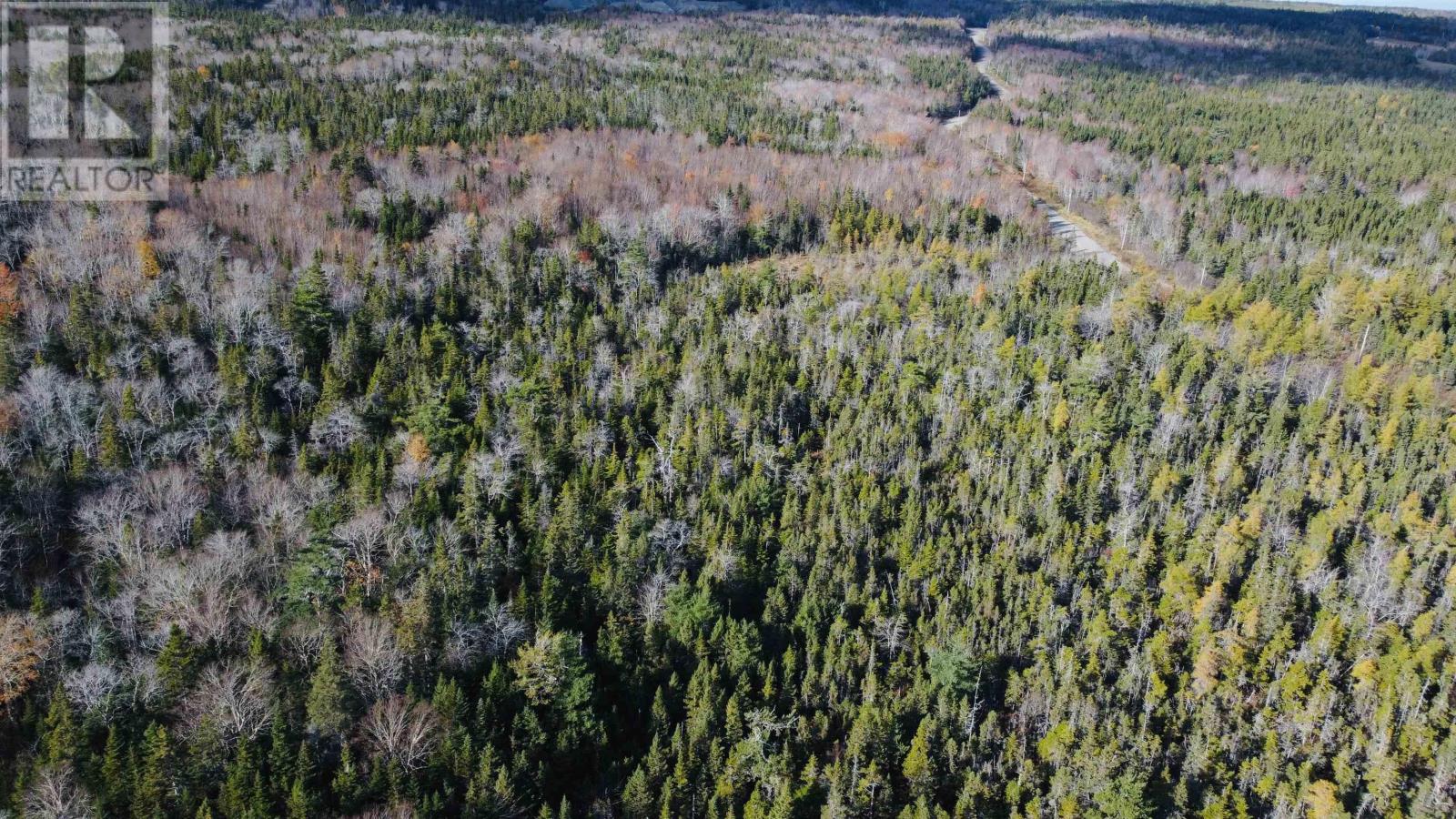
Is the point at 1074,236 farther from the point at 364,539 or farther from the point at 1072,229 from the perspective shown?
the point at 364,539

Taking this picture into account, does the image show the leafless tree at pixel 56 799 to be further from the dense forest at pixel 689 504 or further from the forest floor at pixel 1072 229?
the forest floor at pixel 1072 229

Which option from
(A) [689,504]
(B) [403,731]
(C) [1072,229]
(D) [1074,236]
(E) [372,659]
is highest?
(C) [1072,229]

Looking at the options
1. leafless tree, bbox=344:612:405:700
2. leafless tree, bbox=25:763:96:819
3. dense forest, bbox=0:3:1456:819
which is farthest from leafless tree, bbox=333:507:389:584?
leafless tree, bbox=25:763:96:819

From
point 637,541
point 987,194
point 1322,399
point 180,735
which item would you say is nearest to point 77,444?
point 180,735

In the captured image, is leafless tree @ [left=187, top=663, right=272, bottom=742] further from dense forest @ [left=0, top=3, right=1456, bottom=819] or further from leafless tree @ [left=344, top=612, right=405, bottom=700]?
leafless tree @ [left=344, top=612, right=405, bottom=700]

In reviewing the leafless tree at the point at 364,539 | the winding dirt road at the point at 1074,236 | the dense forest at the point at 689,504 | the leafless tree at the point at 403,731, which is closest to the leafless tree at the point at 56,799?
the dense forest at the point at 689,504

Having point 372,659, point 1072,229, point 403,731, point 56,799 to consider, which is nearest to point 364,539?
point 372,659

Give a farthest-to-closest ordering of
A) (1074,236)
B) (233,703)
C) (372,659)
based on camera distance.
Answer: (1074,236)
(372,659)
(233,703)

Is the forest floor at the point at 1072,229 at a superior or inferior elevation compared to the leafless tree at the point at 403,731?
superior
